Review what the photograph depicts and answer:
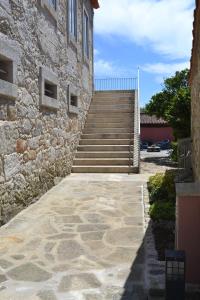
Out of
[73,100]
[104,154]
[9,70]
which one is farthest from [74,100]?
[9,70]

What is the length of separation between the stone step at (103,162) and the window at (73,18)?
150 inches

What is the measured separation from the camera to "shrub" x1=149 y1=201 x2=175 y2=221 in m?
6.09

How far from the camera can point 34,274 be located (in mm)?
4098

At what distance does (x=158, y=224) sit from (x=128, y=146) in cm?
669

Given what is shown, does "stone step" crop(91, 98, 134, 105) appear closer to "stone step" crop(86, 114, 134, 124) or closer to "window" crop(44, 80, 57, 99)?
"stone step" crop(86, 114, 134, 124)

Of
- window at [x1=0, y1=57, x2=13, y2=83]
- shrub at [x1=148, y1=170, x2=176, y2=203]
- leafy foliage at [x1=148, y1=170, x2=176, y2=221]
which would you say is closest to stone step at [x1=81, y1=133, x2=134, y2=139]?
leafy foliage at [x1=148, y1=170, x2=176, y2=221]

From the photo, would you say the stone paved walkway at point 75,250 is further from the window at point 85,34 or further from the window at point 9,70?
the window at point 85,34

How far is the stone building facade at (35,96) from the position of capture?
6.09 meters

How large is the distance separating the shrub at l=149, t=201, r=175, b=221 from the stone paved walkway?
0.73ft

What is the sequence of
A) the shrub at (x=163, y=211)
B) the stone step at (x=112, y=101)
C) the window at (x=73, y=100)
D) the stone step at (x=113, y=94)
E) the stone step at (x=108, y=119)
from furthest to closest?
1. the stone step at (x=113, y=94)
2. the stone step at (x=112, y=101)
3. the stone step at (x=108, y=119)
4. the window at (x=73, y=100)
5. the shrub at (x=163, y=211)

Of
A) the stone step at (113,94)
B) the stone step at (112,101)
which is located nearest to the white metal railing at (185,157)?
the stone step at (112,101)

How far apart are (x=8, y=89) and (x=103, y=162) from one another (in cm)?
616

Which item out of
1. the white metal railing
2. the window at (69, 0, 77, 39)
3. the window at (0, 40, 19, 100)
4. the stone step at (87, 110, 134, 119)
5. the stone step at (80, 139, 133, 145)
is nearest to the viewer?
the window at (0, 40, 19, 100)

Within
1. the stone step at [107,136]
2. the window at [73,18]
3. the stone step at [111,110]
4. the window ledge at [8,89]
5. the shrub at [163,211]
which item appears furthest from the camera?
the stone step at [111,110]
